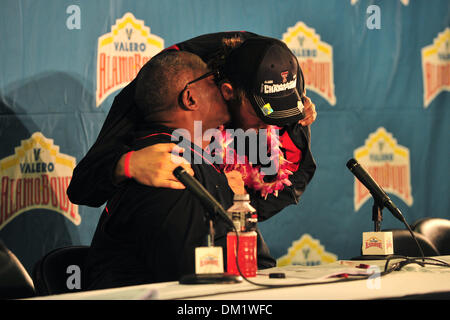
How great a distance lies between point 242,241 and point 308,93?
161cm

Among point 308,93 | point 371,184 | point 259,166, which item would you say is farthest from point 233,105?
point 308,93

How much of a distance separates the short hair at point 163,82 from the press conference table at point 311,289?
1.82ft

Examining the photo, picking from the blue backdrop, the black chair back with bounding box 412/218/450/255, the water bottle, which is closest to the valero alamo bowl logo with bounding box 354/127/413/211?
the blue backdrop

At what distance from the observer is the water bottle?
1436 mm

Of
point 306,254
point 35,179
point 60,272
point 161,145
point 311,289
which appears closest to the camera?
point 311,289

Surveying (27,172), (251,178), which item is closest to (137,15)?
(27,172)

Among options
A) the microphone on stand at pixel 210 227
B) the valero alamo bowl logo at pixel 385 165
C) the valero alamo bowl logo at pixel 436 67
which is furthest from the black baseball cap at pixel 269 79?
the valero alamo bowl logo at pixel 436 67

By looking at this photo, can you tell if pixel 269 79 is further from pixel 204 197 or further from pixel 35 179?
pixel 35 179

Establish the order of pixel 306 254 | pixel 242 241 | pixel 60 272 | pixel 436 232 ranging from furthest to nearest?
pixel 306 254
pixel 436 232
pixel 60 272
pixel 242 241

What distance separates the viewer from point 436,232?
2.69 m

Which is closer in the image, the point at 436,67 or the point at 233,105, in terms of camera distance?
the point at 233,105

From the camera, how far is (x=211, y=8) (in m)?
2.75
